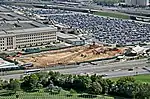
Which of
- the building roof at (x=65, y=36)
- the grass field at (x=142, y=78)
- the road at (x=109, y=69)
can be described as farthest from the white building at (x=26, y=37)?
the grass field at (x=142, y=78)

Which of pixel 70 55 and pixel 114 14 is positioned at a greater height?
pixel 114 14

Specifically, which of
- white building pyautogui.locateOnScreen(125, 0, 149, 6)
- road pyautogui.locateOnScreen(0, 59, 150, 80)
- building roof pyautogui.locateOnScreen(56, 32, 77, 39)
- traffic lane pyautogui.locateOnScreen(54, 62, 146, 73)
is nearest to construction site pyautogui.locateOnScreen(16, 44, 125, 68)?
road pyautogui.locateOnScreen(0, 59, 150, 80)

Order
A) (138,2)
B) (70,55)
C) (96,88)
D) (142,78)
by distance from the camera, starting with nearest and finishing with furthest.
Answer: (96,88) < (142,78) < (70,55) < (138,2)

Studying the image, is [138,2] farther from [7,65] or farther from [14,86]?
[14,86]

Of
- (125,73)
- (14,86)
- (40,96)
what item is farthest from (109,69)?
(14,86)

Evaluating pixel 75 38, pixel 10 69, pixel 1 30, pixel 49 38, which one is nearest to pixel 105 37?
pixel 75 38

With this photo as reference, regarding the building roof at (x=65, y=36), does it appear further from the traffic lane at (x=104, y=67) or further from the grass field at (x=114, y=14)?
the grass field at (x=114, y=14)

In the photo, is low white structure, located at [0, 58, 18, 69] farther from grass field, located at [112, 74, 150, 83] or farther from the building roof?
the building roof
